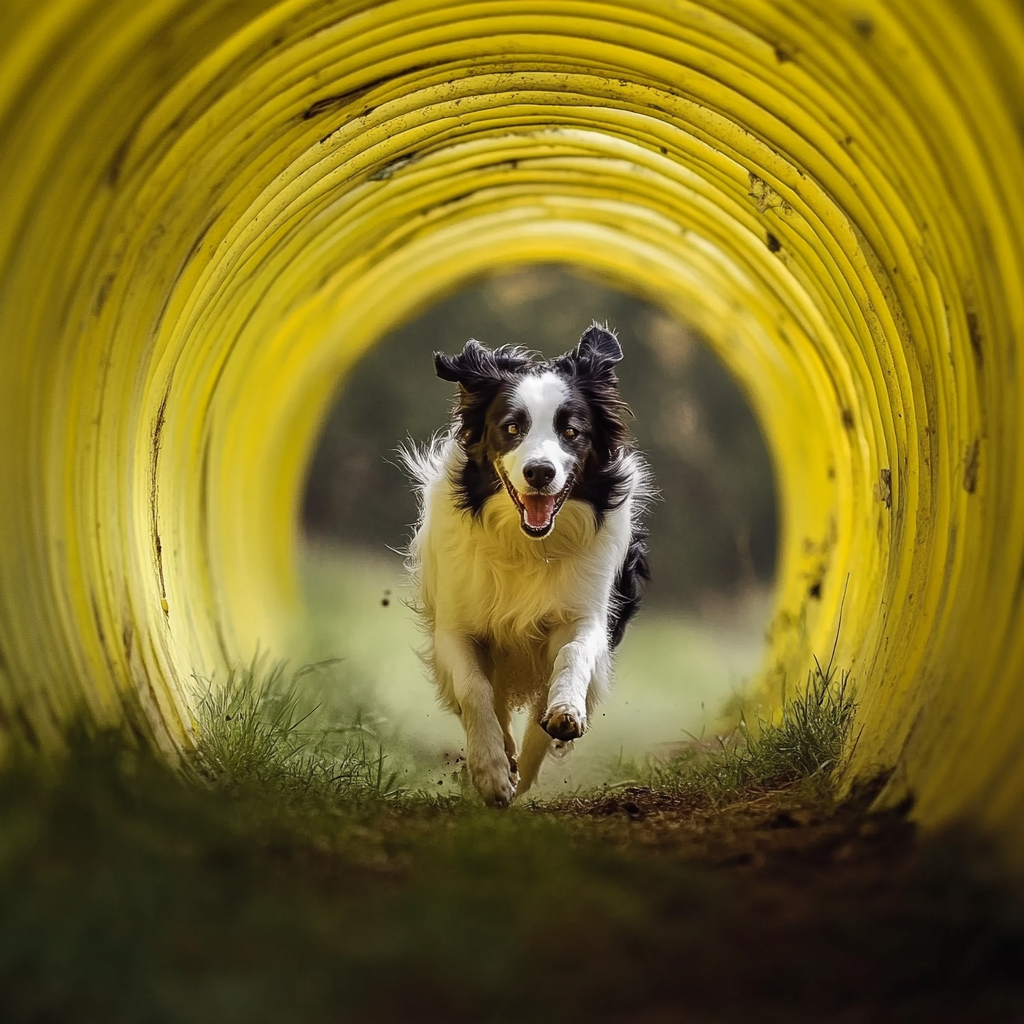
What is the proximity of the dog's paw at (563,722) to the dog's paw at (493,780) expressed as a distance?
0.34 meters

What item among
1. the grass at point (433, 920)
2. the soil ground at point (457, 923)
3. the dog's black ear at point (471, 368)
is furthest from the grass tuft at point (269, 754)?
the dog's black ear at point (471, 368)

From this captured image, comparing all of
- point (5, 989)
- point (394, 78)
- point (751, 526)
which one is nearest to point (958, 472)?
point (394, 78)

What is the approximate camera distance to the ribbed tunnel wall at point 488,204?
3.65 metres

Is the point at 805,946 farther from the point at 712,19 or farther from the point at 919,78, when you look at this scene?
the point at 712,19

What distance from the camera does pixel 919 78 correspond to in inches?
145

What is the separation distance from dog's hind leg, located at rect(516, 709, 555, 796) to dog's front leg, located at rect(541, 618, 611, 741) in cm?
28

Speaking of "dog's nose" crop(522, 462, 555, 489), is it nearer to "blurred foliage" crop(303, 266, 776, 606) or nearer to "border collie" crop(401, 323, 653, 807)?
"border collie" crop(401, 323, 653, 807)

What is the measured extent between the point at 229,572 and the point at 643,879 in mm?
4716

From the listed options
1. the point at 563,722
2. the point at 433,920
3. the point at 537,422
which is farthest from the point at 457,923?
the point at 537,422

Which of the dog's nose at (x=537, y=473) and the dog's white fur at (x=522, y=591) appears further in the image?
the dog's white fur at (x=522, y=591)

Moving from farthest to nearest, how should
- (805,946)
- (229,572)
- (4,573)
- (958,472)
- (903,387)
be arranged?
(229,572), (903,387), (958,472), (4,573), (805,946)

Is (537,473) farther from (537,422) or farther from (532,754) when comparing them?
(532,754)

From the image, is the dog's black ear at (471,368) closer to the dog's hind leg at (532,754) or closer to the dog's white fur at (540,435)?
the dog's white fur at (540,435)

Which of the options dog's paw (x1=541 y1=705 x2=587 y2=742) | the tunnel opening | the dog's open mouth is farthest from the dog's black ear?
the tunnel opening
